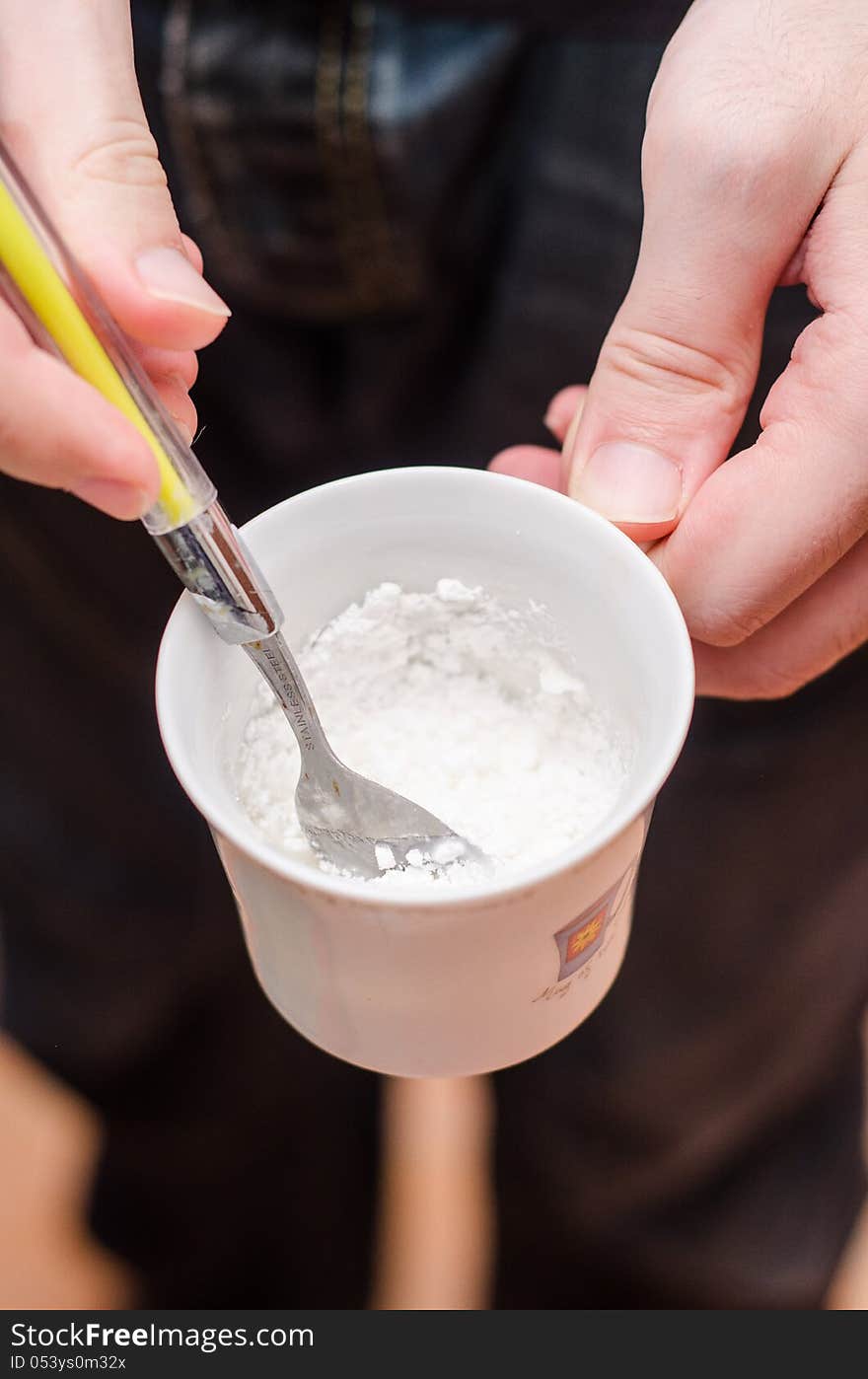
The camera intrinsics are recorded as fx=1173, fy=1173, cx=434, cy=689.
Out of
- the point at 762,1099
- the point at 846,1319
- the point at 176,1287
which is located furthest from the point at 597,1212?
the point at 176,1287

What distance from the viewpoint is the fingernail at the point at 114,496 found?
473 millimetres

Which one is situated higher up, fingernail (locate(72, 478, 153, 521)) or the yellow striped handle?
the yellow striped handle

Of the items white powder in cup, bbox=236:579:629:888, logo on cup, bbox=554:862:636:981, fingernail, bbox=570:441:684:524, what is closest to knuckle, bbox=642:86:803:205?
fingernail, bbox=570:441:684:524

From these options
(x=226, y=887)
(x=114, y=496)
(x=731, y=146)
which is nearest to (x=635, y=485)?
(x=731, y=146)

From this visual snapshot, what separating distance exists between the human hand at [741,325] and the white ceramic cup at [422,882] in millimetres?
58

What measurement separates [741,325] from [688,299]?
3cm

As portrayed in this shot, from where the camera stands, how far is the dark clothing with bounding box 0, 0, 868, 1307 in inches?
29.0

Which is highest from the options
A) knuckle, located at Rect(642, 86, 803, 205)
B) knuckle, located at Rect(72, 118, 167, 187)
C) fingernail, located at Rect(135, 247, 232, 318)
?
knuckle, located at Rect(72, 118, 167, 187)

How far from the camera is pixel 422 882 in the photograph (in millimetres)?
572

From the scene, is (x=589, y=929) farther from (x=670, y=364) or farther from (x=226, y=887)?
(x=226, y=887)

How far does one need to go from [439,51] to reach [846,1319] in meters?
1.00

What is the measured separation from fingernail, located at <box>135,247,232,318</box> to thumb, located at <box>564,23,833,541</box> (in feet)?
0.69

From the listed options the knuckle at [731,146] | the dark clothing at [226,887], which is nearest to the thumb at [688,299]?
the knuckle at [731,146]

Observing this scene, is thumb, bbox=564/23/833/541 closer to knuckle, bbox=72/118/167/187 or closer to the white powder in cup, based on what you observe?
the white powder in cup
